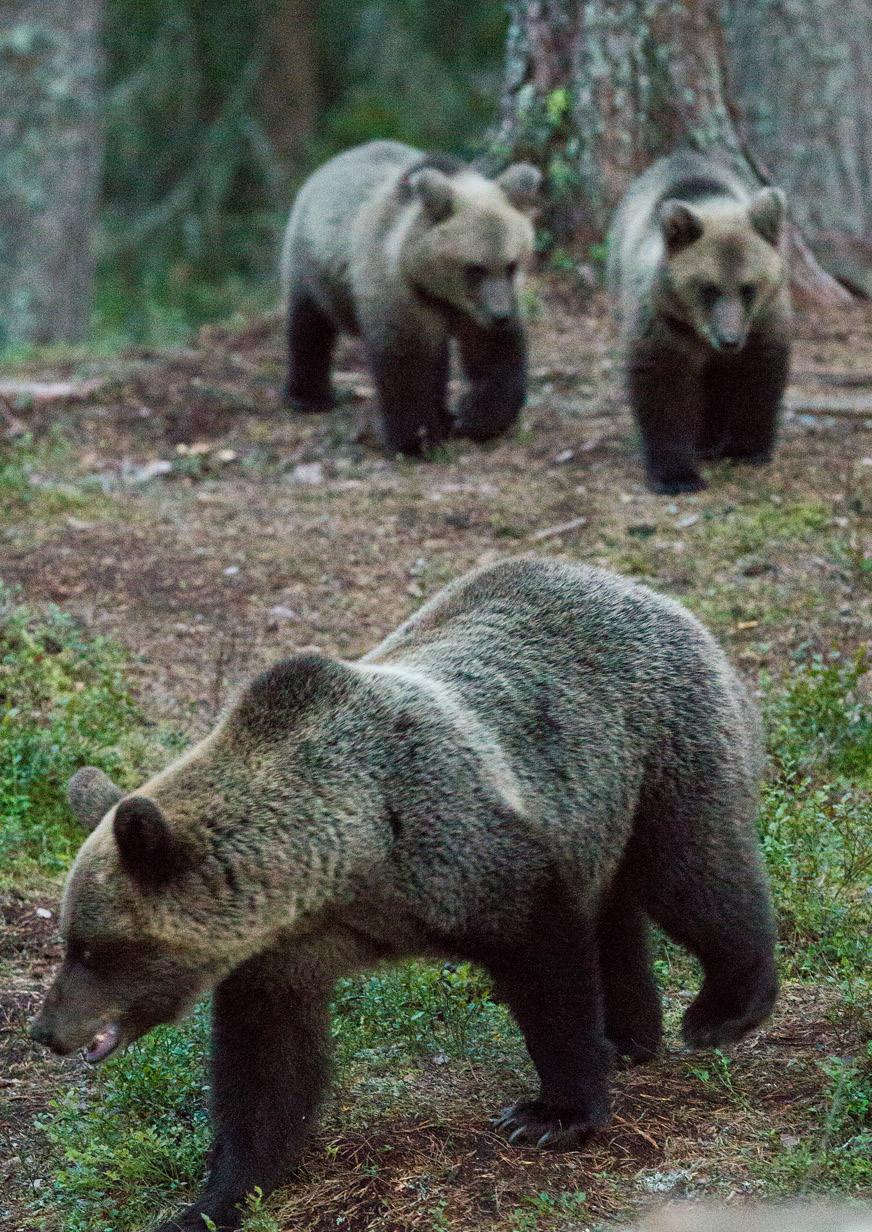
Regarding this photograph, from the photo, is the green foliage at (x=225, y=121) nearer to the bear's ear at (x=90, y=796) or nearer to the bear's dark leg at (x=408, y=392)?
the bear's dark leg at (x=408, y=392)

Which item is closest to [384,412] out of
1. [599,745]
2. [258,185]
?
[599,745]

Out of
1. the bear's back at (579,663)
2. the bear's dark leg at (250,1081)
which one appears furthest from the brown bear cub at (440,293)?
the bear's dark leg at (250,1081)

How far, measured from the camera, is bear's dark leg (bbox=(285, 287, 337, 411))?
10.6 m

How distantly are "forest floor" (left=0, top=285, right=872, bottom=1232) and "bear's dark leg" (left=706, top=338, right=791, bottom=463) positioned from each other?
17 centimetres

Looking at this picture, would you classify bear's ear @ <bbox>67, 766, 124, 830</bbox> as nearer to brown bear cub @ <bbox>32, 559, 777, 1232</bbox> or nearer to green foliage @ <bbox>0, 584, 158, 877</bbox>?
brown bear cub @ <bbox>32, 559, 777, 1232</bbox>

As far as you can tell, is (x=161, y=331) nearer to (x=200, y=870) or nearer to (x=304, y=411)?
(x=304, y=411)

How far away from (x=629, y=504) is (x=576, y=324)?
3.00 m

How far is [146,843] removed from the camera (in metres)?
3.84

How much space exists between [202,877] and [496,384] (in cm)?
600

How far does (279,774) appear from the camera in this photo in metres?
4.11

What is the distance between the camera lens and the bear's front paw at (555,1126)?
422 cm

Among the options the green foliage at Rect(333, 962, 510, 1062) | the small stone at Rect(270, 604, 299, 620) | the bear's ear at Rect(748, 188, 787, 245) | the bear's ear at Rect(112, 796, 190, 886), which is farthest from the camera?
the bear's ear at Rect(748, 188, 787, 245)

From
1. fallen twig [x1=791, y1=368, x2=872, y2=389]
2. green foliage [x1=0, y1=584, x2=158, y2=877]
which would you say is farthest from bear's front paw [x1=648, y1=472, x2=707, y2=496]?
green foliage [x1=0, y1=584, x2=158, y2=877]

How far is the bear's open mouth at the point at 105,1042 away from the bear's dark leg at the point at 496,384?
237 inches
